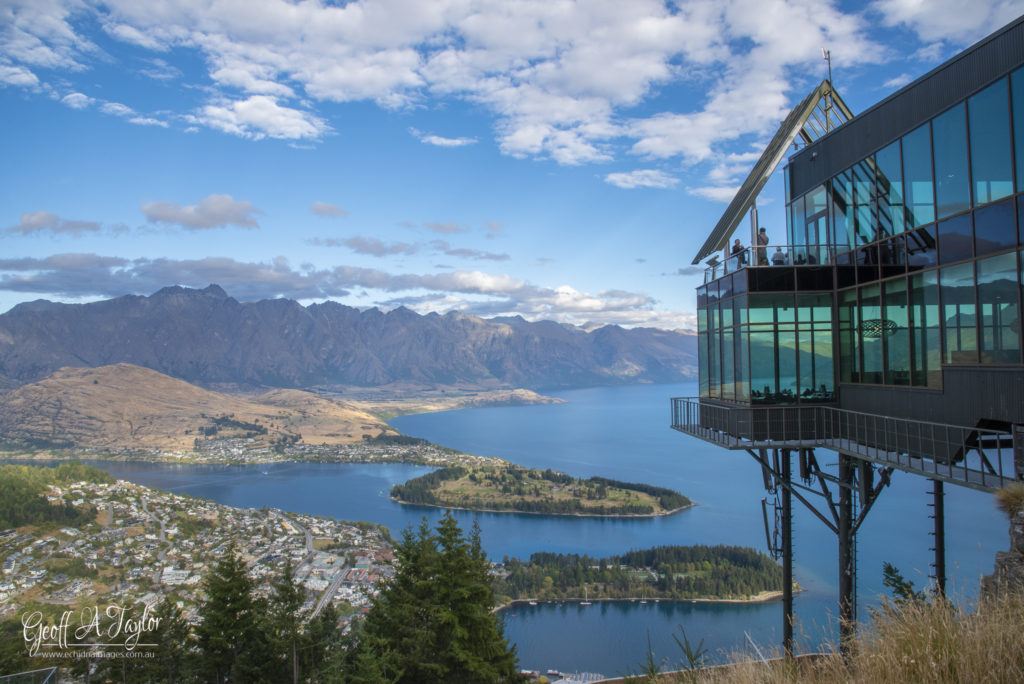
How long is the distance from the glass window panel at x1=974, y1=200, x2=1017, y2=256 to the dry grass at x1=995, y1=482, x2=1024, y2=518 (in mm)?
3275

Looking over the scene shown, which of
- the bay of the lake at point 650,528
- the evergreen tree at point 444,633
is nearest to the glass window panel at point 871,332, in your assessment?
the bay of the lake at point 650,528

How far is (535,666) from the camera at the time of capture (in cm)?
4684

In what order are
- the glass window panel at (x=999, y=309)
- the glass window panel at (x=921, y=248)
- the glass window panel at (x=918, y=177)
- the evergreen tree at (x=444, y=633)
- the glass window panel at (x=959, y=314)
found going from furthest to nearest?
the evergreen tree at (x=444, y=633) → the glass window panel at (x=918, y=177) → the glass window panel at (x=921, y=248) → the glass window panel at (x=959, y=314) → the glass window panel at (x=999, y=309)

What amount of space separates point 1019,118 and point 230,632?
18.5 meters

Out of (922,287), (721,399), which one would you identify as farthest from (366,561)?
(922,287)

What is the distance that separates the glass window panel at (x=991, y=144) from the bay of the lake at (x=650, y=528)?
499 centimetres

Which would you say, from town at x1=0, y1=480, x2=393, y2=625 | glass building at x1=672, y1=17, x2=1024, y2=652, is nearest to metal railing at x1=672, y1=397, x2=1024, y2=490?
glass building at x1=672, y1=17, x2=1024, y2=652

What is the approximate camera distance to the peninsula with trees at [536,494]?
3669 inches

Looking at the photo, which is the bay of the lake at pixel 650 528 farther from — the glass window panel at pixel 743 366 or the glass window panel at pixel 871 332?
the glass window panel at pixel 743 366

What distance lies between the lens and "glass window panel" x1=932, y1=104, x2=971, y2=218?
8.95 metres

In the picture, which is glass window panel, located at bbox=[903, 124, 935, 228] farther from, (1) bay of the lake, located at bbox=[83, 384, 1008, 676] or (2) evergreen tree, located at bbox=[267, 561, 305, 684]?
(2) evergreen tree, located at bbox=[267, 561, 305, 684]

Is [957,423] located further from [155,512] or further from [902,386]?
[155,512]

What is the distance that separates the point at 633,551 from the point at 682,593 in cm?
1148

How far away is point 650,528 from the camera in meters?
83.2
